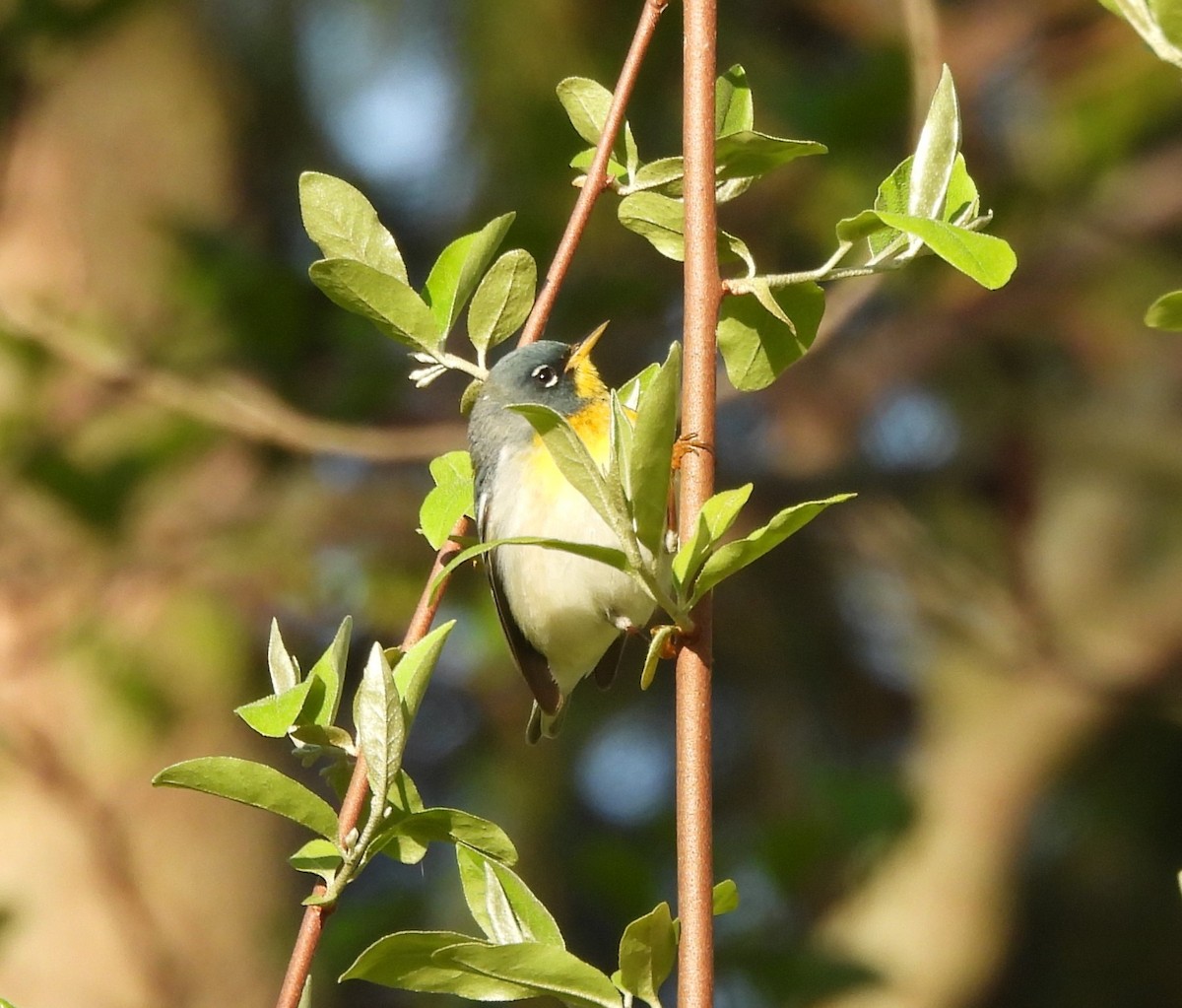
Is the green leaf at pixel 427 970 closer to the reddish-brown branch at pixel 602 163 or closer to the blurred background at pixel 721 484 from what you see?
the reddish-brown branch at pixel 602 163

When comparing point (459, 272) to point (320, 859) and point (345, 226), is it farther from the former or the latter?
point (320, 859)

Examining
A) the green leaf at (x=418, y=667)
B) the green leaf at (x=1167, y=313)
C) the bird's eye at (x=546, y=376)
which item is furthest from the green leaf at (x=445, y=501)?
the bird's eye at (x=546, y=376)

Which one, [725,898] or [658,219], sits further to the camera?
[658,219]

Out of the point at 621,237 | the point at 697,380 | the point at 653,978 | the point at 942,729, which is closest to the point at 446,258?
the point at 697,380

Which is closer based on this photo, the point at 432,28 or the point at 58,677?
the point at 58,677

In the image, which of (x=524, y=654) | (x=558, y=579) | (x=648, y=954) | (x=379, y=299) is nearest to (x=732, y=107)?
(x=379, y=299)

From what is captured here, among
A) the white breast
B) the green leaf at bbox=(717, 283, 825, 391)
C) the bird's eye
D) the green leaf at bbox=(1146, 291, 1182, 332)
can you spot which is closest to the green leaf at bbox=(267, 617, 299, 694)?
the green leaf at bbox=(717, 283, 825, 391)

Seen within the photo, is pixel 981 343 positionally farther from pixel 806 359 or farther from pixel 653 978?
pixel 653 978
